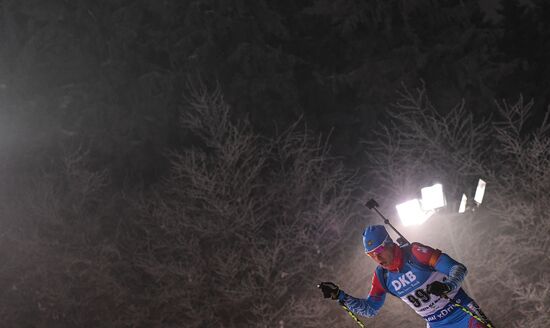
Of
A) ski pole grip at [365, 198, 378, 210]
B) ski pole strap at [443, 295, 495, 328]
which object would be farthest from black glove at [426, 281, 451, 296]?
ski pole grip at [365, 198, 378, 210]

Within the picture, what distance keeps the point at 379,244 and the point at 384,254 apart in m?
0.14

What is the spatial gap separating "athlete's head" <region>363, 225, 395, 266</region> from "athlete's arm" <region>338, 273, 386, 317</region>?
36 cm

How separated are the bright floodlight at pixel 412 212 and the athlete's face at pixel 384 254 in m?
5.07

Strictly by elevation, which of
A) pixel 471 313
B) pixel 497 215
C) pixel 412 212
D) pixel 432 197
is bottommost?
pixel 497 215

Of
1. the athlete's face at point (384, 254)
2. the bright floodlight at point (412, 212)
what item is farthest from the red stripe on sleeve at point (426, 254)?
the bright floodlight at point (412, 212)

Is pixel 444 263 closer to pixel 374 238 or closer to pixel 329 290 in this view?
pixel 374 238

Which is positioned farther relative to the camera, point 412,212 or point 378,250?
point 412,212

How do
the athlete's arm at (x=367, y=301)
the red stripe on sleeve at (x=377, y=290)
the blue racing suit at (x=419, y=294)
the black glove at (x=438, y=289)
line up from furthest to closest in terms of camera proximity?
1. the red stripe on sleeve at (x=377, y=290)
2. the athlete's arm at (x=367, y=301)
3. the blue racing suit at (x=419, y=294)
4. the black glove at (x=438, y=289)

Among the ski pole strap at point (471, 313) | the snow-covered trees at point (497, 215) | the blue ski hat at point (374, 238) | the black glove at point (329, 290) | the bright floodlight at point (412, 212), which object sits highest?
the blue ski hat at point (374, 238)

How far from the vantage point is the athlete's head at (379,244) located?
5086 mm

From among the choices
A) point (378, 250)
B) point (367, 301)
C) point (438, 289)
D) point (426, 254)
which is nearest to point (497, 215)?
point (367, 301)

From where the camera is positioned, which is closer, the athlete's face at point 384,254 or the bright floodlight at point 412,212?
the athlete's face at point 384,254

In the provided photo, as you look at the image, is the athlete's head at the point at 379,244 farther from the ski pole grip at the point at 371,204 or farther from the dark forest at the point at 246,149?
the dark forest at the point at 246,149

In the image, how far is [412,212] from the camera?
33.4ft
